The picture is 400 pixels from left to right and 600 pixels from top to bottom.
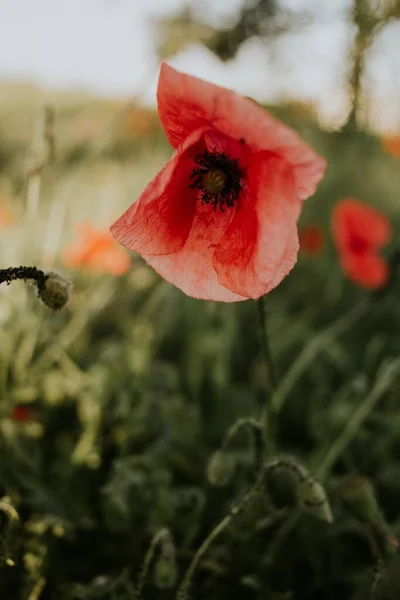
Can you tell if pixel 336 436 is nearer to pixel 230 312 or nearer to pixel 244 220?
pixel 230 312

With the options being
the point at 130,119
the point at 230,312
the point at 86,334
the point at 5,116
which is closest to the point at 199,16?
the point at 230,312

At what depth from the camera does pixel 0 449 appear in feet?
4.85

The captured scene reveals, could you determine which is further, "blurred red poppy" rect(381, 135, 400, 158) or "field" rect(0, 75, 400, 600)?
"blurred red poppy" rect(381, 135, 400, 158)

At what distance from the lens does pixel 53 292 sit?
94cm

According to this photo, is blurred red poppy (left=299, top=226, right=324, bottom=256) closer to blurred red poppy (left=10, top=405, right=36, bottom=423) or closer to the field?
the field

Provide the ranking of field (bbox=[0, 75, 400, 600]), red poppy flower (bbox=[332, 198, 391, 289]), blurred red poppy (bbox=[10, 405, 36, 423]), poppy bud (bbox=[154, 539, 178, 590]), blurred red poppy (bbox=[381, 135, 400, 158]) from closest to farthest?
poppy bud (bbox=[154, 539, 178, 590]) < field (bbox=[0, 75, 400, 600]) < blurred red poppy (bbox=[10, 405, 36, 423]) < red poppy flower (bbox=[332, 198, 391, 289]) < blurred red poppy (bbox=[381, 135, 400, 158])

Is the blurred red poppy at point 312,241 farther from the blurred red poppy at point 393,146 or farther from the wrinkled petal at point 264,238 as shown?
the wrinkled petal at point 264,238

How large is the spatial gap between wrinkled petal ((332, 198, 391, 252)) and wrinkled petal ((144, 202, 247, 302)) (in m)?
1.46

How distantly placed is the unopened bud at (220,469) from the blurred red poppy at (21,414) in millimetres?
664

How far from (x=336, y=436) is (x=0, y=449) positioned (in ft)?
2.96

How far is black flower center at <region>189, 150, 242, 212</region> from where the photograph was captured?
3.24ft

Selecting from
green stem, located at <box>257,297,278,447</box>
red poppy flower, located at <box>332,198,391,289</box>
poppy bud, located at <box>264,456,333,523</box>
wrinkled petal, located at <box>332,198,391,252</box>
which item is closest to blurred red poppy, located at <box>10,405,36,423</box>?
green stem, located at <box>257,297,278,447</box>

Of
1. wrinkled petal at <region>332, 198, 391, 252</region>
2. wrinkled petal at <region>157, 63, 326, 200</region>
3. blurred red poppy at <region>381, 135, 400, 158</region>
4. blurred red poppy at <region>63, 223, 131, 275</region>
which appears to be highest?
blurred red poppy at <region>381, 135, 400, 158</region>

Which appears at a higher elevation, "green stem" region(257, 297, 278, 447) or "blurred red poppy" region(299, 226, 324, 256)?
"blurred red poppy" region(299, 226, 324, 256)
